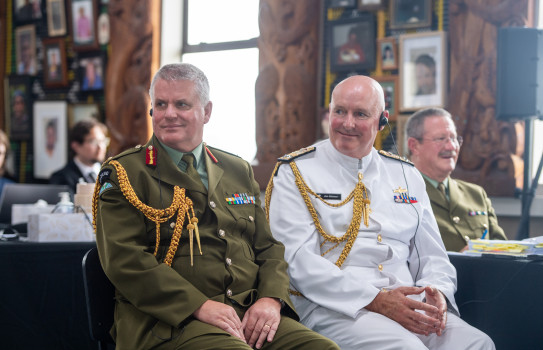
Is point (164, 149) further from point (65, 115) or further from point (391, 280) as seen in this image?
point (65, 115)

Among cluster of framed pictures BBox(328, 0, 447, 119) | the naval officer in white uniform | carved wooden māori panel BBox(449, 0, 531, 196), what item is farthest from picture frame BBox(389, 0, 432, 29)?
the naval officer in white uniform

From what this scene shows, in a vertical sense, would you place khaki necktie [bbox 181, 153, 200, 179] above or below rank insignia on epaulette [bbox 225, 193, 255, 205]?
above

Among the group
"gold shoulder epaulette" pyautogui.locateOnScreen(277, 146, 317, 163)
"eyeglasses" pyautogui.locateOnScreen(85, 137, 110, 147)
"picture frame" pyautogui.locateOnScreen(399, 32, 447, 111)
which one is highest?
"picture frame" pyautogui.locateOnScreen(399, 32, 447, 111)

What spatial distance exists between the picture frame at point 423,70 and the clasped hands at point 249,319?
112 inches

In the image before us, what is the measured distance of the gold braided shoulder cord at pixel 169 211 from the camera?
6.54 ft

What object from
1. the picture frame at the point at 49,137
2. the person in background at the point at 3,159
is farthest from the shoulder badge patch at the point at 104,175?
the picture frame at the point at 49,137

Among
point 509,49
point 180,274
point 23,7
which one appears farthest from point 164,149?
point 23,7

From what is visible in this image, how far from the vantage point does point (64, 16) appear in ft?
21.0

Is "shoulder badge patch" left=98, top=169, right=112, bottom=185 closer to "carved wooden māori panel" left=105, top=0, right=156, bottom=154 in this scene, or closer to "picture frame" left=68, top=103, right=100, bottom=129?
"carved wooden māori panel" left=105, top=0, right=156, bottom=154

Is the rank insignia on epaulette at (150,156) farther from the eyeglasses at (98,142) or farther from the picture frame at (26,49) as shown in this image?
the picture frame at (26,49)

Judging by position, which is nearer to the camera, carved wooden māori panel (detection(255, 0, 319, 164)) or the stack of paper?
the stack of paper

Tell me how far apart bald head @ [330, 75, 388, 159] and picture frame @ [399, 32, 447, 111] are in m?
2.13

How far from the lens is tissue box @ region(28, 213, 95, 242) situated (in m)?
2.88

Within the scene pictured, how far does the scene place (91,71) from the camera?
6273 millimetres
